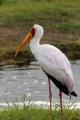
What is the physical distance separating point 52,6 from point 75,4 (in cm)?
106

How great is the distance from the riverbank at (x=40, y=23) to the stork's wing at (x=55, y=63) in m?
6.50

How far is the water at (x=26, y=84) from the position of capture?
12.6 metres

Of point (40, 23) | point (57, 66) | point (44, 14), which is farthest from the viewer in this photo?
point (44, 14)

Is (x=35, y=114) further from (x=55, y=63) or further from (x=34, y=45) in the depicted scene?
(x=34, y=45)

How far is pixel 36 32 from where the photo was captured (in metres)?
9.75

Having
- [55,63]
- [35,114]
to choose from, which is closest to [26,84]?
[55,63]

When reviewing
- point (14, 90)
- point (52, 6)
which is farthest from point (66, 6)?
point (14, 90)

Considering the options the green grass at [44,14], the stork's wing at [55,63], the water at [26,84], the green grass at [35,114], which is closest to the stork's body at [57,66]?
the stork's wing at [55,63]

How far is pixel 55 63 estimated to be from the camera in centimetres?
927

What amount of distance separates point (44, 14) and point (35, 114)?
10679 mm

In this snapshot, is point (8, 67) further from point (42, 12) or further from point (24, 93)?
point (42, 12)

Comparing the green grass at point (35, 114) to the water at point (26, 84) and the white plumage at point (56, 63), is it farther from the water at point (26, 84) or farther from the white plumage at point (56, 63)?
the water at point (26, 84)

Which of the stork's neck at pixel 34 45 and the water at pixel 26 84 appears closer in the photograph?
the stork's neck at pixel 34 45

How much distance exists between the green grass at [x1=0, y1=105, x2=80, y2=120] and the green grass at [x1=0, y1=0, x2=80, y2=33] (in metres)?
9.16
